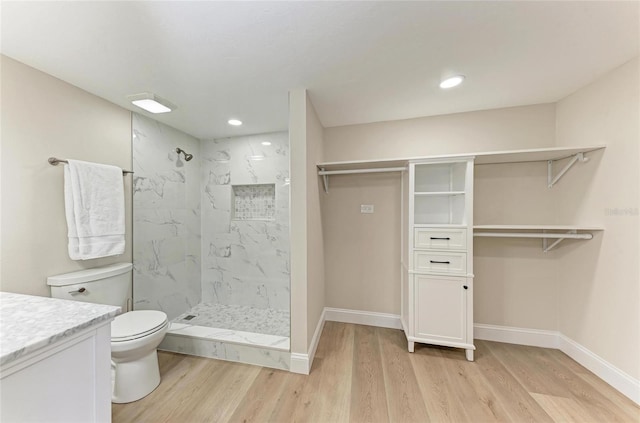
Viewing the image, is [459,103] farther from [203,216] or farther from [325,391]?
[203,216]

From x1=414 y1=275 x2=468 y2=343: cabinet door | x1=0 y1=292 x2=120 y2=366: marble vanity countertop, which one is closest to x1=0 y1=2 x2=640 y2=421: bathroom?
x1=414 y1=275 x2=468 y2=343: cabinet door

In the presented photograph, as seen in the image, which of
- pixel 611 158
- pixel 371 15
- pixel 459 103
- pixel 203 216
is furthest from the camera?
pixel 203 216

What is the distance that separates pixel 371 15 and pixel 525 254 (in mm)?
2466

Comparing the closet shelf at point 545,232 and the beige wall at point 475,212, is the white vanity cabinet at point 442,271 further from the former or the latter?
the beige wall at point 475,212

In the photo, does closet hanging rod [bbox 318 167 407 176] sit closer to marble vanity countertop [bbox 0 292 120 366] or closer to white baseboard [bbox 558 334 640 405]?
marble vanity countertop [bbox 0 292 120 366]

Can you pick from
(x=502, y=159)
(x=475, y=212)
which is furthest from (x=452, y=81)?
(x=475, y=212)

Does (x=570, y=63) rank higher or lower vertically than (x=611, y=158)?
higher

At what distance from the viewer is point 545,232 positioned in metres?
2.14

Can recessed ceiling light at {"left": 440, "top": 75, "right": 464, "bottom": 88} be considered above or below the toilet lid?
above

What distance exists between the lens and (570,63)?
157 centimetres

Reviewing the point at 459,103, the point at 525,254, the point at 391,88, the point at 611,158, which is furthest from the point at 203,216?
the point at 611,158

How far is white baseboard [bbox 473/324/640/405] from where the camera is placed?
1549 millimetres

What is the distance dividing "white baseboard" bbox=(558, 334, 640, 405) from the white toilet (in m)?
3.29

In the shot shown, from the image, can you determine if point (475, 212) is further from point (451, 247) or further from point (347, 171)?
point (347, 171)
